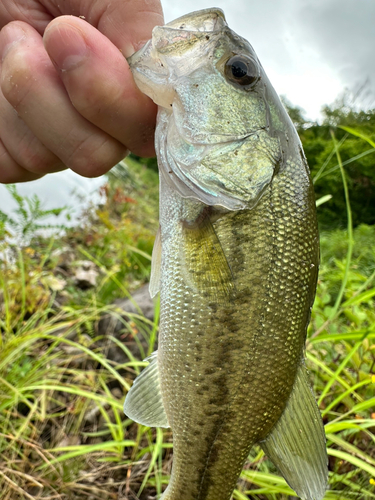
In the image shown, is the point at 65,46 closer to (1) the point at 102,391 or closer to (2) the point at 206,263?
(2) the point at 206,263

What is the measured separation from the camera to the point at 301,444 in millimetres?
1047

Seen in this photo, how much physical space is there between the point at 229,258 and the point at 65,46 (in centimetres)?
73

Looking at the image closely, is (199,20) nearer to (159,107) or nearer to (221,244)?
(159,107)

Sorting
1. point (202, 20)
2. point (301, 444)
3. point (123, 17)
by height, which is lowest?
point (301, 444)

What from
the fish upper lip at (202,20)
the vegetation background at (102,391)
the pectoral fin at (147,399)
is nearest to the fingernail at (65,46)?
the fish upper lip at (202,20)

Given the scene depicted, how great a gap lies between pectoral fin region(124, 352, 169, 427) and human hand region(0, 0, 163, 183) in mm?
722

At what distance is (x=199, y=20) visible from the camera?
104 cm

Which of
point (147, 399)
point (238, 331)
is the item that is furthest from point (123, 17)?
point (147, 399)

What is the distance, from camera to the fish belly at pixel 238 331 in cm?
99

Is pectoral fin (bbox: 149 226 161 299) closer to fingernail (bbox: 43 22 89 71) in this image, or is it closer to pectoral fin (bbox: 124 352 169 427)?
pectoral fin (bbox: 124 352 169 427)

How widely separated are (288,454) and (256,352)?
0.35 metres

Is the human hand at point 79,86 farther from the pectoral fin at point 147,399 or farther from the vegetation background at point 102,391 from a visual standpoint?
the vegetation background at point 102,391

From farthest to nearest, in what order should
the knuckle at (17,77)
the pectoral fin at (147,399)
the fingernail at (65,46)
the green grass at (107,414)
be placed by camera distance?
the green grass at (107,414), the pectoral fin at (147,399), the knuckle at (17,77), the fingernail at (65,46)

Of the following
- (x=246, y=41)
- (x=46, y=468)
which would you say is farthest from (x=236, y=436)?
(x=46, y=468)
